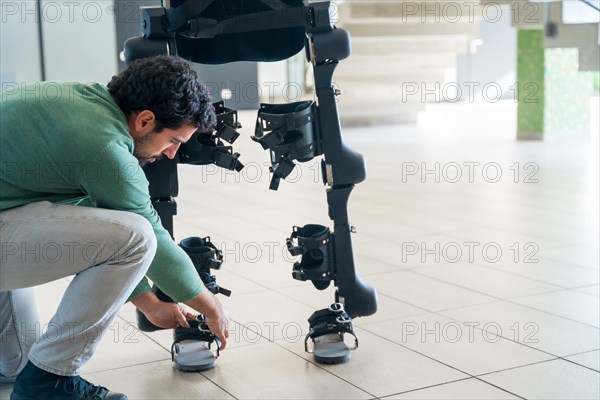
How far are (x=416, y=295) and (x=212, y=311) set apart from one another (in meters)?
1.25

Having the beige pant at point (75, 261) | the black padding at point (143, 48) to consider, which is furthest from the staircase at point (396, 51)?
the beige pant at point (75, 261)

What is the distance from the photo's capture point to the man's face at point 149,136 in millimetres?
1953

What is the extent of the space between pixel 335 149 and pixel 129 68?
0.63 metres

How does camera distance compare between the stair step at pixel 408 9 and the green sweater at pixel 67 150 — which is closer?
the green sweater at pixel 67 150

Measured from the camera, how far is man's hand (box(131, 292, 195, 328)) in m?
2.12

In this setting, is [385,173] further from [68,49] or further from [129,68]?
[129,68]

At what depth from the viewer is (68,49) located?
8.26m

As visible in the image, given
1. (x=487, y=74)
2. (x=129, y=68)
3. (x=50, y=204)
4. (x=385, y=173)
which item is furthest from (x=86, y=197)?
(x=487, y=74)

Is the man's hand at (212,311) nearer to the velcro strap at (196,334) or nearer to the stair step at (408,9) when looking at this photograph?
the velcro strap at (196,334)

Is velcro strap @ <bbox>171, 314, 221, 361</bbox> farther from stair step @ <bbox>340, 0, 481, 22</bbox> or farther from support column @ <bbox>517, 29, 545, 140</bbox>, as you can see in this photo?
stair step @ <bbox>340, 0, 481, 22</bbox>

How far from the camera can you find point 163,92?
6.30 feet

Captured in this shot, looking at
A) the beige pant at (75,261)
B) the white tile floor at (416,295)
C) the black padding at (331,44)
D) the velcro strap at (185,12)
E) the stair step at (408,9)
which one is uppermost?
the stair step at (408,9)

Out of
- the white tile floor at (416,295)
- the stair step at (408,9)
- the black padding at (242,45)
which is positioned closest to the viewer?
the white tile floor at (416,295)

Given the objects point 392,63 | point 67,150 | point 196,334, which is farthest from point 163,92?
point 392,63
